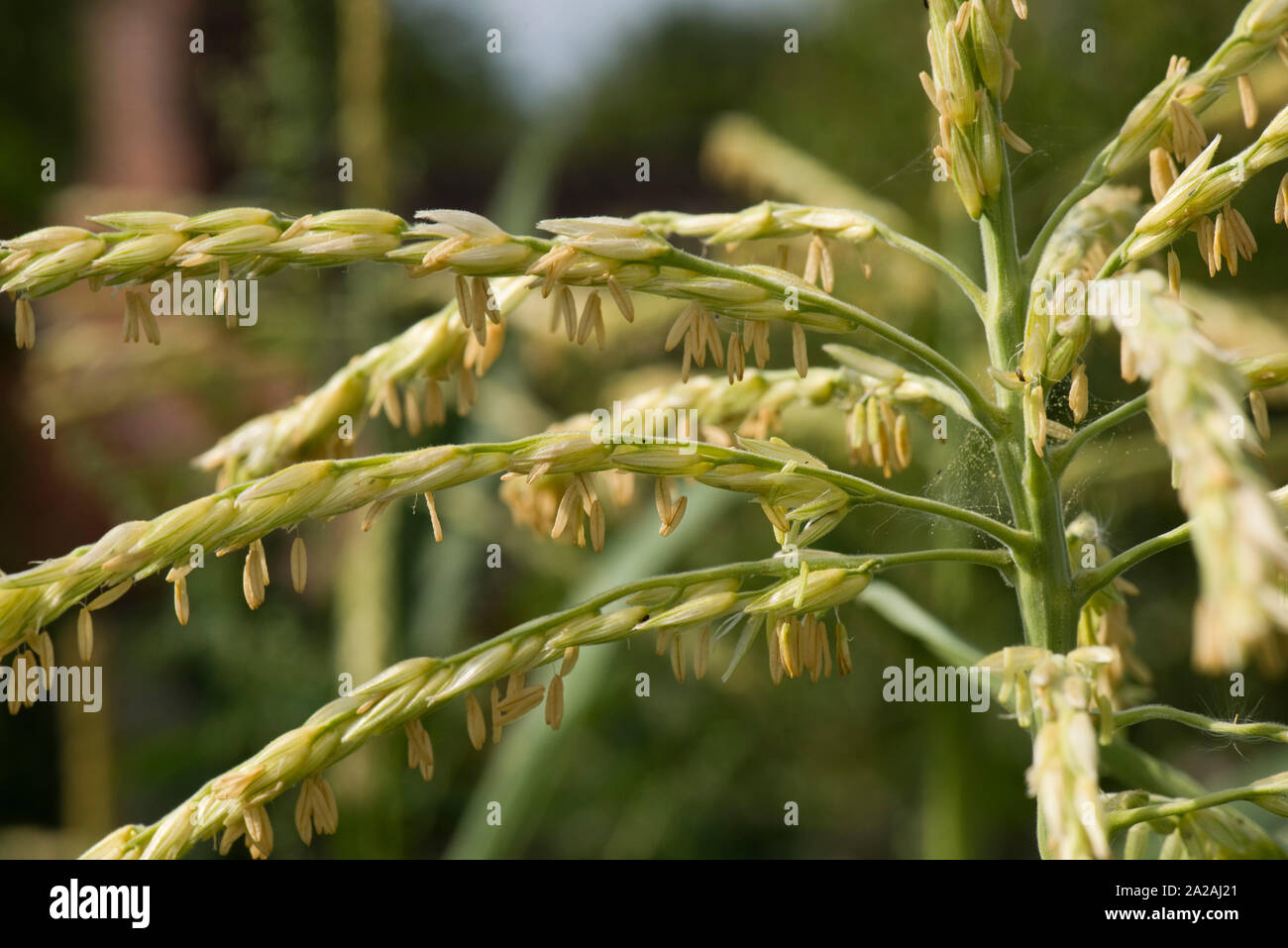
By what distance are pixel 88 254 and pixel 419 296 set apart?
1.57 metres

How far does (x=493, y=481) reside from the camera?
7.61 feet

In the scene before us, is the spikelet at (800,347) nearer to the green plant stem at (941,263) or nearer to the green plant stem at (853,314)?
the green plant stem at (853,314)

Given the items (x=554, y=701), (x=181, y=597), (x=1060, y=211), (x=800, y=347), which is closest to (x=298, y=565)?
(x=181, y=597)

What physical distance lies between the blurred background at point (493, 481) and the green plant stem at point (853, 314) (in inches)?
12.3

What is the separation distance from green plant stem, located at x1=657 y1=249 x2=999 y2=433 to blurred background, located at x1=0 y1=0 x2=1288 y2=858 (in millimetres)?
312

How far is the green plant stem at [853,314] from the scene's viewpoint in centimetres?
76

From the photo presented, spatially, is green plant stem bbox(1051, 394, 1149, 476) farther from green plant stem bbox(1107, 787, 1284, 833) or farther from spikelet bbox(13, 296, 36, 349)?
spikelet bbox(13, 296, 36, 349)

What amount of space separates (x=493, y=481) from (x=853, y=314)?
1597mm

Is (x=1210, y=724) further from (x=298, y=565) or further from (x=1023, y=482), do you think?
(x=298, y=565)

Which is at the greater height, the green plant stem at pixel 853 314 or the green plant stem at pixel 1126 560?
the green plant stem at pixel 853 314

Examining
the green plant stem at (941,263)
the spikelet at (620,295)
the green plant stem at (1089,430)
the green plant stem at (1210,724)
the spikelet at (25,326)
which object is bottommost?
the green plant stem at (1210,724)

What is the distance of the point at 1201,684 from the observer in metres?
2.74

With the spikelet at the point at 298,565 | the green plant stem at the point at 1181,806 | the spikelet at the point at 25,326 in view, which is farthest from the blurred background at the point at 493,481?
the spikelet at the point at 25,326

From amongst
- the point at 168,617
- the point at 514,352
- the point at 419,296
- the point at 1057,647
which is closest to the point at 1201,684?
the point at 514,352
